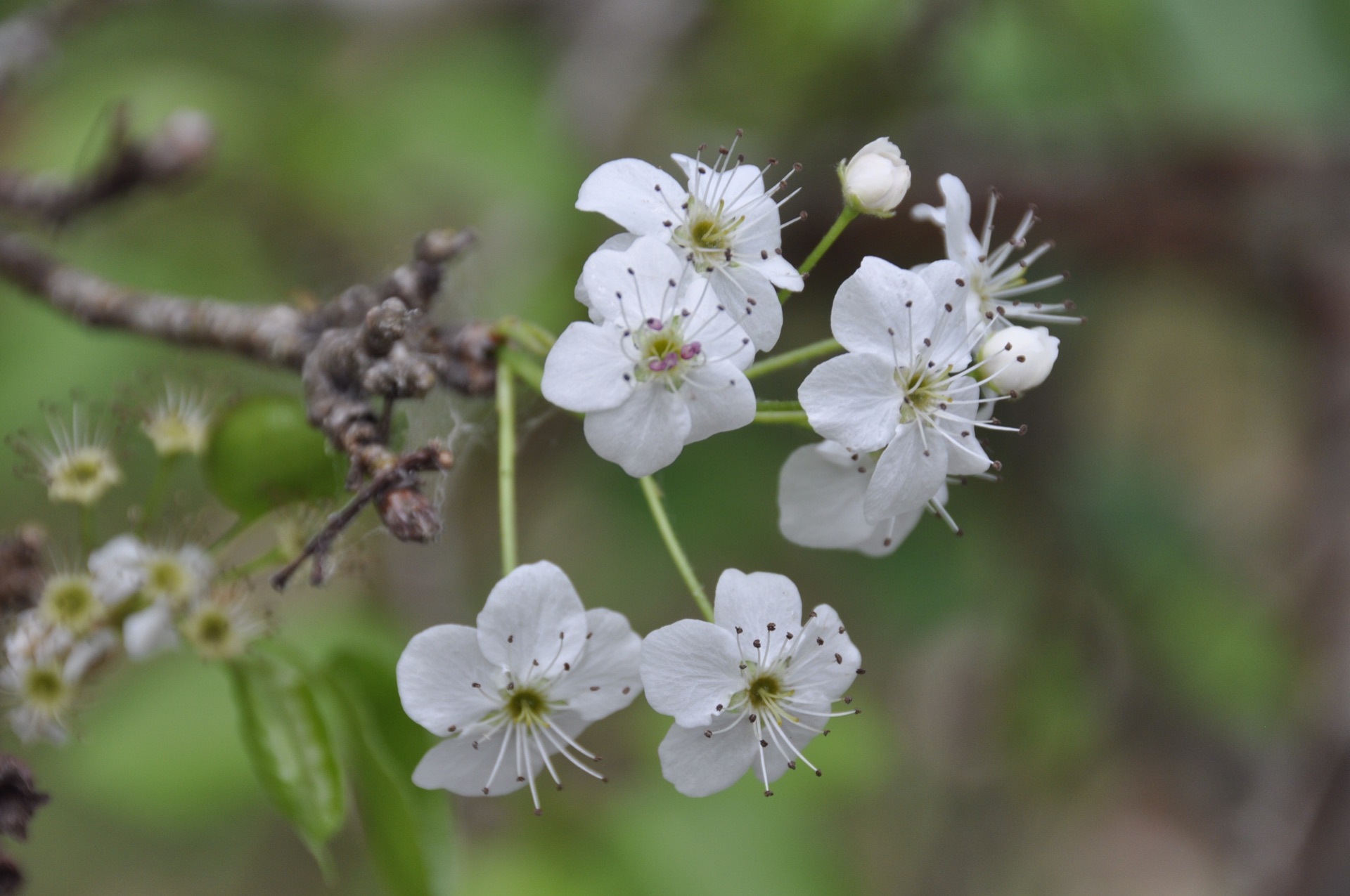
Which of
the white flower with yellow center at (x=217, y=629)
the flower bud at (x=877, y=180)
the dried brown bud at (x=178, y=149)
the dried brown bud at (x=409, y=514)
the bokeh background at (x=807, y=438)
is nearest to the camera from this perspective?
the dried brown bud at (x=409, y=514)

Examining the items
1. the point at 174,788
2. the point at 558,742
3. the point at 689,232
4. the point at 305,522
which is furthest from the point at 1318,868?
the point at 174,788

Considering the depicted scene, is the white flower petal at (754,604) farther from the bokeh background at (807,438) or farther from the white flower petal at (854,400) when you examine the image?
the bokeh background at (807,438)

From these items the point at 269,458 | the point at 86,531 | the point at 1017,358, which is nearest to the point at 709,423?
the point at 1017,358

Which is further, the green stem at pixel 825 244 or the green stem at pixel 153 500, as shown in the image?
the green stem at pixel 153 500

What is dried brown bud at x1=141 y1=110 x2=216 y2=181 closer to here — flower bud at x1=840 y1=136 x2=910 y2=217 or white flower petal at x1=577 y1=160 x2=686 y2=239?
white flower petal at x1=577 y1=160 x2=686 y2=239

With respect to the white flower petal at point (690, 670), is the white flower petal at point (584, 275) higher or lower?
higher

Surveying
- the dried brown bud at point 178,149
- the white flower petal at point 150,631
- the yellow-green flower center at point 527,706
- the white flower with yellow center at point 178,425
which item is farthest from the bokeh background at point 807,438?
the yellow-green flower center at point 527,706
